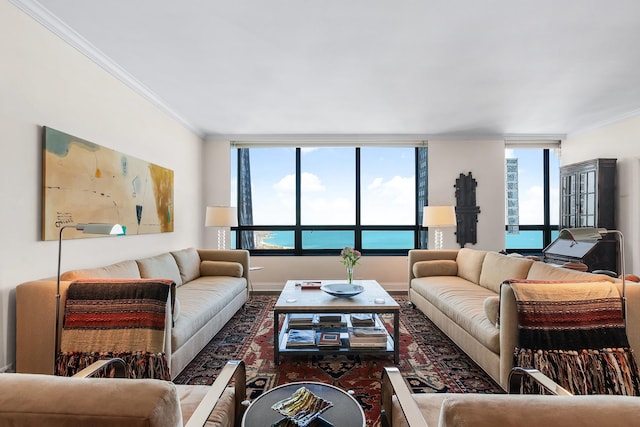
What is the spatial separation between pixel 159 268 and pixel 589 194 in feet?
19.1

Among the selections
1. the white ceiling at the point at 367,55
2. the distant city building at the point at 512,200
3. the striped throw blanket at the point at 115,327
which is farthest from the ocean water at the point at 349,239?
the striped throw blanket at the point at 115,327

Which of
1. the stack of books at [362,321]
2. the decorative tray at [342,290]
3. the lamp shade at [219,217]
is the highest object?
the lamp shade at [219,217]

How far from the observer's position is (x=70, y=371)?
2105mm

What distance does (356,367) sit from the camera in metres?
2.74

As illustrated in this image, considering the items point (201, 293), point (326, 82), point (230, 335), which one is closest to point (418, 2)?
point (326, 82)

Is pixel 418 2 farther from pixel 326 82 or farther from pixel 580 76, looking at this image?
pixel 580 76

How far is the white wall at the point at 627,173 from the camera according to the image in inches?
174

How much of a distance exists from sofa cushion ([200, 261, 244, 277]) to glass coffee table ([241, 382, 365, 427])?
9.47 ft

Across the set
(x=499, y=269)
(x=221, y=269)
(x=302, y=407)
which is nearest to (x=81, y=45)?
(x=221, y=269)

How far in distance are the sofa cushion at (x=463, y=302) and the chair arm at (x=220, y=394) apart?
69.9 inches

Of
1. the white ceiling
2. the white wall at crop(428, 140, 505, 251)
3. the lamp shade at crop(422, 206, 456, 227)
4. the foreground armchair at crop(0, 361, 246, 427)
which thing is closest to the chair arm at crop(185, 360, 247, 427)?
the foreground armchair at crop(0, 361, 246, 427)

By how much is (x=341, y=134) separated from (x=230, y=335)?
3.60 meters

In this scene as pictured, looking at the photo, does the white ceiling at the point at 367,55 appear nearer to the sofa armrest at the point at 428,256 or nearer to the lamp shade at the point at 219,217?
the lamp shade at the point at 219,217

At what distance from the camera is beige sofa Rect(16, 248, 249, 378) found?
7.00 feet
